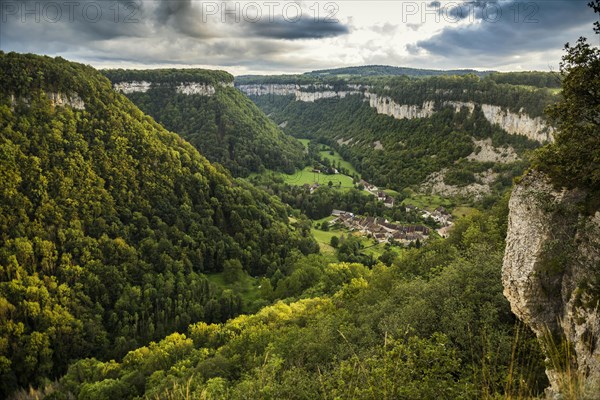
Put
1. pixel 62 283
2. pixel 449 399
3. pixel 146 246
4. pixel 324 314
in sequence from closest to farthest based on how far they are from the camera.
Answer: pixel 449 399 < pixel 324 314 < pixel 62 283 < pixel 146 246

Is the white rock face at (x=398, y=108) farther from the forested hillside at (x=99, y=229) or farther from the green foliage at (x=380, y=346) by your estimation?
the green foliage at (x=380, y=346)

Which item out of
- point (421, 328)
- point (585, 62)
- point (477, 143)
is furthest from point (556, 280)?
point (477, 143)

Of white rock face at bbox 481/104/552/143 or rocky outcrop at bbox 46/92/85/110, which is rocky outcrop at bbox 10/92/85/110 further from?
white rock face at bbox 481/104/552/143

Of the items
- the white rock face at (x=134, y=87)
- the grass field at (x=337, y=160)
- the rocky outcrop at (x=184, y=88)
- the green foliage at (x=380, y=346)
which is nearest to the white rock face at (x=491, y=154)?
the grass field at (x=337, y=160)

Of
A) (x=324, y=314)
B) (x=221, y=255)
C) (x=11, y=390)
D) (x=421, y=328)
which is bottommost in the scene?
(x=11, y=390)

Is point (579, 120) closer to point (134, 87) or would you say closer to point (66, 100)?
point (66, 100)

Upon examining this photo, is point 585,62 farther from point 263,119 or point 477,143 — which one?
point 263,119
